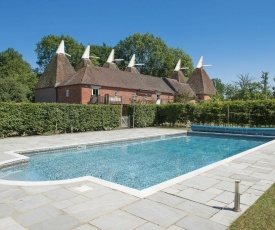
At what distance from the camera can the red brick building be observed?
31234 mm

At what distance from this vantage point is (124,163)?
1137 centimetres

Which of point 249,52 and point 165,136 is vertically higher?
point 249,52

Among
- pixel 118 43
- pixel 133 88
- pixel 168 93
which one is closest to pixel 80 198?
pixel 133 88

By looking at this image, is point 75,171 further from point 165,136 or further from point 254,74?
point 254,74

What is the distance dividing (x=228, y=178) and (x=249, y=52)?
25.5 meters

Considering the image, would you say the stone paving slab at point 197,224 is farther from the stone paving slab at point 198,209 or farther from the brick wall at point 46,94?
the brick wall at point 46,94

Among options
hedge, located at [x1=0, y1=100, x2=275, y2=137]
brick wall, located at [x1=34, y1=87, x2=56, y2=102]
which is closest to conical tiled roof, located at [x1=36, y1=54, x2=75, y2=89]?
brick wall, located at [x1=34, y1=87, x2=56, y2=102]

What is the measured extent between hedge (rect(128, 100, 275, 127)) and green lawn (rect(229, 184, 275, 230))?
19.9 meters

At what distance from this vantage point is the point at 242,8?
15992 millimetres

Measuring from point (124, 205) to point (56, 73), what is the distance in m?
33.1

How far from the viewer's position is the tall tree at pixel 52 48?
53.8 m

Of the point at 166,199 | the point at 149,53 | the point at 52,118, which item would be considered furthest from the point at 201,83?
the point at 166,199

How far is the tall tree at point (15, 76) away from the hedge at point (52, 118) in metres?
18.7

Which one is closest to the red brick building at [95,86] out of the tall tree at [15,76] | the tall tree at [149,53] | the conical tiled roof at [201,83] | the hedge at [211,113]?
the tall tree at [15,76]
